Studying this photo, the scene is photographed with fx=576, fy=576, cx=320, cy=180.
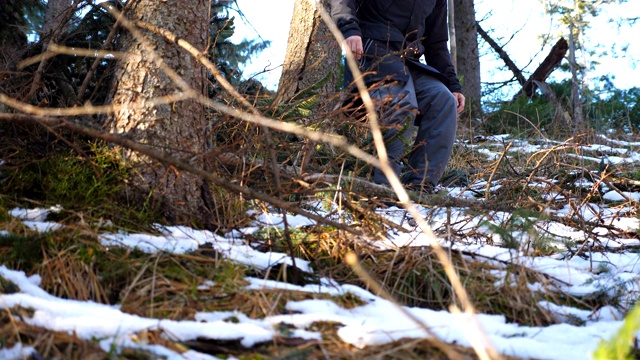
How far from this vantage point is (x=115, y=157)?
8.84 ft

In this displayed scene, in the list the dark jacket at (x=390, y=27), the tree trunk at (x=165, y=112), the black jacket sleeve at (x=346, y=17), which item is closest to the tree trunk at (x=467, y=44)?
the dark jacket at (x=390, y=27)

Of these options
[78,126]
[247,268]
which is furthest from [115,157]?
[247,268]

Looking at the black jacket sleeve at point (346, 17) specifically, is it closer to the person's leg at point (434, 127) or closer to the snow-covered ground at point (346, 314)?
the person's leg at point (434, 127)

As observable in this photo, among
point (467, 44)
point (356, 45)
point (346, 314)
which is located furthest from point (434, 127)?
point (467, 44)

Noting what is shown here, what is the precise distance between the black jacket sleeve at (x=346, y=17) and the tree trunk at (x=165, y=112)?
1.26 meters

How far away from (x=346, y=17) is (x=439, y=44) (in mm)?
1014

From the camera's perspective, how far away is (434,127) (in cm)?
430

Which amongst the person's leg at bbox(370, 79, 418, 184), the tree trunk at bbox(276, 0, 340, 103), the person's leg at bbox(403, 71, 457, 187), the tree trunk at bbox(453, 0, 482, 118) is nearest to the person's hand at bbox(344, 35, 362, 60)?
the person's leg at bbox(370, 79, 418, 184)

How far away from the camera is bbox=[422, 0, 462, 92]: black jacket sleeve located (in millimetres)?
4559

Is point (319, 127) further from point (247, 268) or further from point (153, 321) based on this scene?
point (153, 321)

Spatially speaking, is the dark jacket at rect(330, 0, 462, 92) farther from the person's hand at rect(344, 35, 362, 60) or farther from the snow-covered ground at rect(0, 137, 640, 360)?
the snow-covered ground at rect(0, 137, 640, 360)

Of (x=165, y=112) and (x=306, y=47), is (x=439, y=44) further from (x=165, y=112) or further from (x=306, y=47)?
(x=165, y=112)

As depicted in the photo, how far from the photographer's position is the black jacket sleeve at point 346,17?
397cm

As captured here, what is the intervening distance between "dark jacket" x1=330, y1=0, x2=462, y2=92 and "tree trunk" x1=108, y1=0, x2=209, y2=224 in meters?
1.34
